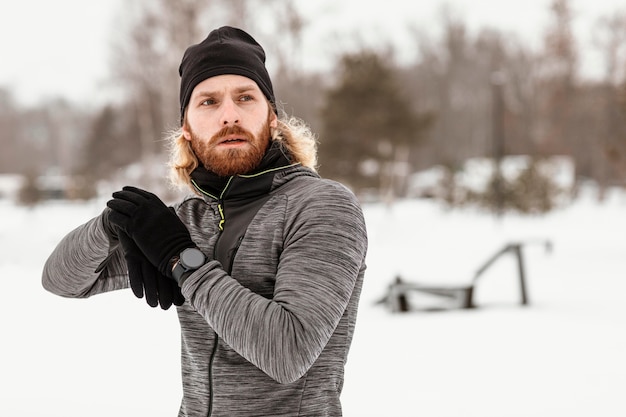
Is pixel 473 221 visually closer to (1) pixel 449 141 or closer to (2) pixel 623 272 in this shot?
(2) pixel 623 272

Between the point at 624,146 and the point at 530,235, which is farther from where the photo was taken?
the point at 530,235

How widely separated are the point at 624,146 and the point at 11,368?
14681mm

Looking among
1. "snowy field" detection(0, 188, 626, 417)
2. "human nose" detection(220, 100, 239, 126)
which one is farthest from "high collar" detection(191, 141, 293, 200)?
"snowy field" detection(0, 188, 626, 417)

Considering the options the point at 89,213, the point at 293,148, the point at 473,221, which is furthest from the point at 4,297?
the point at 89,213

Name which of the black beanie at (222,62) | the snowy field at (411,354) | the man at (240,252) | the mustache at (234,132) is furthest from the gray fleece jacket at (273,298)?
the snowy field at (411,354)

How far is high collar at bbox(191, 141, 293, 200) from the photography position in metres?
1.51

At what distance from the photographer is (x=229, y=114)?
1525 millimetres

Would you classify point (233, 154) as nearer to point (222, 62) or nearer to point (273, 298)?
point (222, 62)

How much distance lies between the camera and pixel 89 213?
32.2 metres

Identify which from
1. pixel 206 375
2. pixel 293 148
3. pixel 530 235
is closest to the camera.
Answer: pixel 206 375

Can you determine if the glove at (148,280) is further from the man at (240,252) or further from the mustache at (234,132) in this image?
the mustache at (234,132)

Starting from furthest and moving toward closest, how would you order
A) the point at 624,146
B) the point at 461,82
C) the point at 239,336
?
the point at 461,82 < the point at 624,146 < the point at 239,336

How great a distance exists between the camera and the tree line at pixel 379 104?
2342 cm

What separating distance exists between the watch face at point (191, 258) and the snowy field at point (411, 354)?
3.25m
